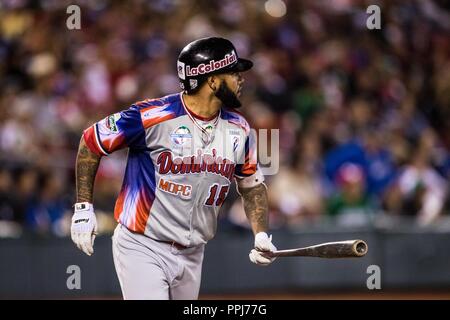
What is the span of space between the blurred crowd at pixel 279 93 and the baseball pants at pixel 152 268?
15.4 feet

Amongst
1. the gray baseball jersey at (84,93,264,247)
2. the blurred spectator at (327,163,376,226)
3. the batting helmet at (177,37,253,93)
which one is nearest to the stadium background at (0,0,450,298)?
the blurred spectator at (327,163,376,226)

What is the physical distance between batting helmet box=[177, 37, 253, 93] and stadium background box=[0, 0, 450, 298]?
16.0 feet

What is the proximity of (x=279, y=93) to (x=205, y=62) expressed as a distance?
683 cm

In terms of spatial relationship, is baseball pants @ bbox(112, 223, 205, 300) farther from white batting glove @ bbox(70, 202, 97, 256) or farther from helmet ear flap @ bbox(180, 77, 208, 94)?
helmet ear flap @ bbox(180, 77, 208, 94)

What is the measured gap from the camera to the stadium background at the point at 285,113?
10672 mm

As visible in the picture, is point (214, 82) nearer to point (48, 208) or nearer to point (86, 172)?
point (86, 172)

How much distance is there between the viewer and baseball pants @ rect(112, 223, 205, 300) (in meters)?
5.71

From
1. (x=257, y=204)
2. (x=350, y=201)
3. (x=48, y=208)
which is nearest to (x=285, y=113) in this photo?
(x=350, y=201)

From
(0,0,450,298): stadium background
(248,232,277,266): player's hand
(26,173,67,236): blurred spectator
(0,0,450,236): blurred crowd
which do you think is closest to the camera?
(248,232,277,266): player's hand

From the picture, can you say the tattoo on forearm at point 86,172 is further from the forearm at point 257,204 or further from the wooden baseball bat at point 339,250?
the wooden baseball bat at point 339,250

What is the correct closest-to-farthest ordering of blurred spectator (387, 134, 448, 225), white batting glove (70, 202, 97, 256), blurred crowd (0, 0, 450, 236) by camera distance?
white batting glove (70, 202, 97, 256) < blurred crowd (0, 0, 450, 236) < blurred spectator (387, 134, 448, 225)

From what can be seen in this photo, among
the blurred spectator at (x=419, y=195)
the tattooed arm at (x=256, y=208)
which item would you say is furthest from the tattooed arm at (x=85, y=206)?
the blurred spectator at (x=419, y=195)

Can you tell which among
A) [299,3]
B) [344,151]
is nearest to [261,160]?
[344,151]

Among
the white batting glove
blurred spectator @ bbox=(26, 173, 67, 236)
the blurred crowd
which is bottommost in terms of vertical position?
the white batting glove
